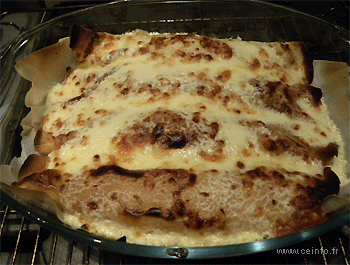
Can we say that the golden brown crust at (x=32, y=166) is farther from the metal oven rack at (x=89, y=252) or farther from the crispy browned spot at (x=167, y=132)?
the crispy browned spot at (x=167, y=132)

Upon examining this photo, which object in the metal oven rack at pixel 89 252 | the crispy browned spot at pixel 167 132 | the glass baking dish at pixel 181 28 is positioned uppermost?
the glass baking dish at pixel 181 28

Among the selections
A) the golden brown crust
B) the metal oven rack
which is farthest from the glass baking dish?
the metal oven rack

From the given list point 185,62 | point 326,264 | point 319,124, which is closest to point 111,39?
point 185,62

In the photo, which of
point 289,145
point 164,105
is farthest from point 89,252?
point 289,145

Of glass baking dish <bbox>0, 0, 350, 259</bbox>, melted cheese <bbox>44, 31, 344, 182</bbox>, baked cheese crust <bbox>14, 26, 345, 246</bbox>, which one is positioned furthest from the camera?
glass baking dish <bbox>0, 0, 350, 259</bbox>

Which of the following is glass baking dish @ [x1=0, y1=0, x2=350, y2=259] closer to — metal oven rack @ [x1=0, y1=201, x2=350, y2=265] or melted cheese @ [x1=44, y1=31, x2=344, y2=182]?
melted cheese @ [x1=44, y1=31, x2=344, y2=182]

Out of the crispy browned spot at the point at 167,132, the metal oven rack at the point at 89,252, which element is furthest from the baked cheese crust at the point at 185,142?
the metal oven rack at the point at 89,252

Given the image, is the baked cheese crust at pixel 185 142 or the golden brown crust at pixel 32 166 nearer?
the baked cheese crust at pixel 185 142

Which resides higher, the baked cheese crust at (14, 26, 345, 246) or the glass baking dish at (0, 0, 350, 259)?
the glass baking dish at (0, 0, 350, 259)

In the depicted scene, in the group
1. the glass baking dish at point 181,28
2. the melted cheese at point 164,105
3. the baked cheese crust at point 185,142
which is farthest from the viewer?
the glass baking dish at point 181,28
